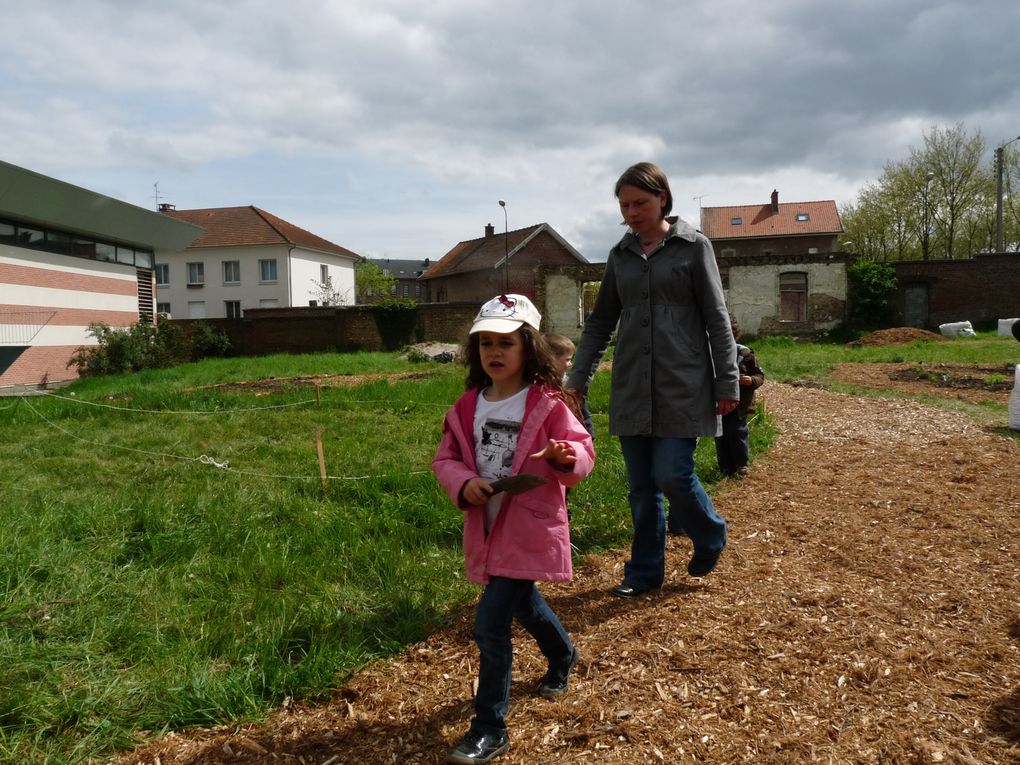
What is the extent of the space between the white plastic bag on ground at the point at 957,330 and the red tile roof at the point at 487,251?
22805mm

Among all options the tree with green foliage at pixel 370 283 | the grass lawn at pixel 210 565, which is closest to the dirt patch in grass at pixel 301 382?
the grass lawn at pixel 210 565

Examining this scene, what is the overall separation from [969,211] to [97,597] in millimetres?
51056

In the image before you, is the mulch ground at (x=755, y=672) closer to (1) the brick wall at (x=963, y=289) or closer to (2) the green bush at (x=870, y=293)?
(2) the green bush at (x=870, y=293)

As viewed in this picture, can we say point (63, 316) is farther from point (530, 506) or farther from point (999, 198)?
point (999, 198)

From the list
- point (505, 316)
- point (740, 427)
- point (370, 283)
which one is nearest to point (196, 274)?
point (370, 283)

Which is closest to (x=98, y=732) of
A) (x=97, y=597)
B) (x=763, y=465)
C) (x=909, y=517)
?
(x=97, y=597)

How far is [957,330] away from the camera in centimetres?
2648

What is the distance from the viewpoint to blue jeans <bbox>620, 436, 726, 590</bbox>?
3.56 m

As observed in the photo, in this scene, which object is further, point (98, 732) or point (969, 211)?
point (969, 211)

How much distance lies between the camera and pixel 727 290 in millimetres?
30031

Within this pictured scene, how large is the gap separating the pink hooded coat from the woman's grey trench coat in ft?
3.13

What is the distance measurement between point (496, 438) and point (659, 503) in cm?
129

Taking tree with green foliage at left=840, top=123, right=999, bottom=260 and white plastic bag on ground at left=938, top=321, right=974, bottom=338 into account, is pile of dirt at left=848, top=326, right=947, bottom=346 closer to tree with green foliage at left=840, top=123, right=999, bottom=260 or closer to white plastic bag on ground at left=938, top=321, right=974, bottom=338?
white plastic bag on ground at left=938, top=321, right=974, bottom=338

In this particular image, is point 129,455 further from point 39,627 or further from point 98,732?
point 98,732
